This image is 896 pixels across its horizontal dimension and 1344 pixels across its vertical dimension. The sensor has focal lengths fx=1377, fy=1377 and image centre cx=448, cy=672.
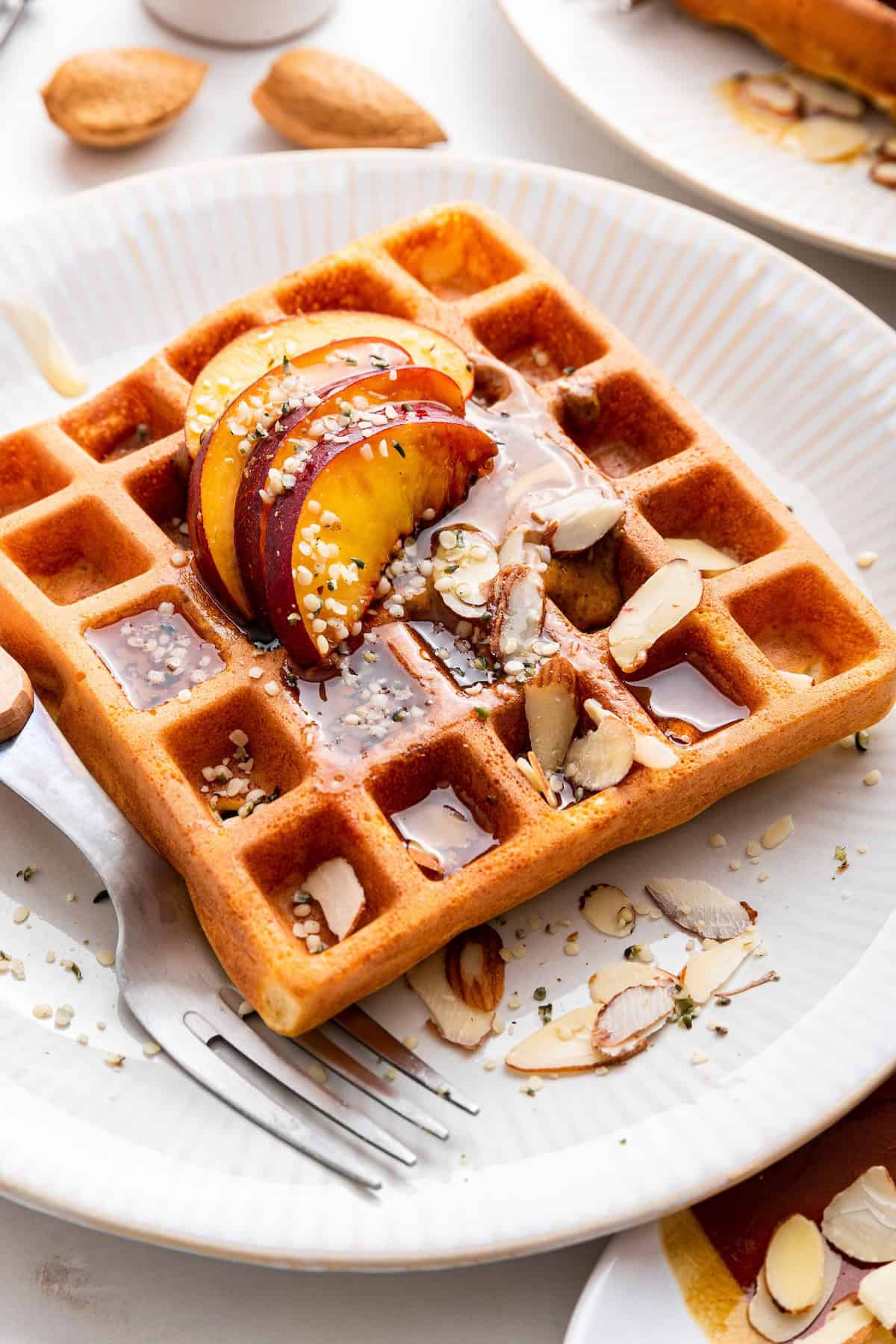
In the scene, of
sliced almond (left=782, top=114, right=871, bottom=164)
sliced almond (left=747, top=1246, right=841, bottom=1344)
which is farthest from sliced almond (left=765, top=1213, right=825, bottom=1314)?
sliced almond (left=782, top=114, right=871, bottom=164)

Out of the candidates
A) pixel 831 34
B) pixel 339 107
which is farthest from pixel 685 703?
pixel 831 34

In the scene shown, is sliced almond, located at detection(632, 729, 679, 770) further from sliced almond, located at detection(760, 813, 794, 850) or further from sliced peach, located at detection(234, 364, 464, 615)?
sliced peach, located at detection(234, 364, 464, 615)

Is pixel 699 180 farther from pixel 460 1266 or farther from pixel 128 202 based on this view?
pixel 460 1266

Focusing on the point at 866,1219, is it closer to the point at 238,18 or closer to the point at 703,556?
the point at 703,556

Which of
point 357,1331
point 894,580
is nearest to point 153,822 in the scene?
point 357,1331

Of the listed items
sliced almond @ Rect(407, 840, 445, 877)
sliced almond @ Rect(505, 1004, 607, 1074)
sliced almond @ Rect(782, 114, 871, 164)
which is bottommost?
sliced almond @ Rect(505, 1004, 607, 1074)
